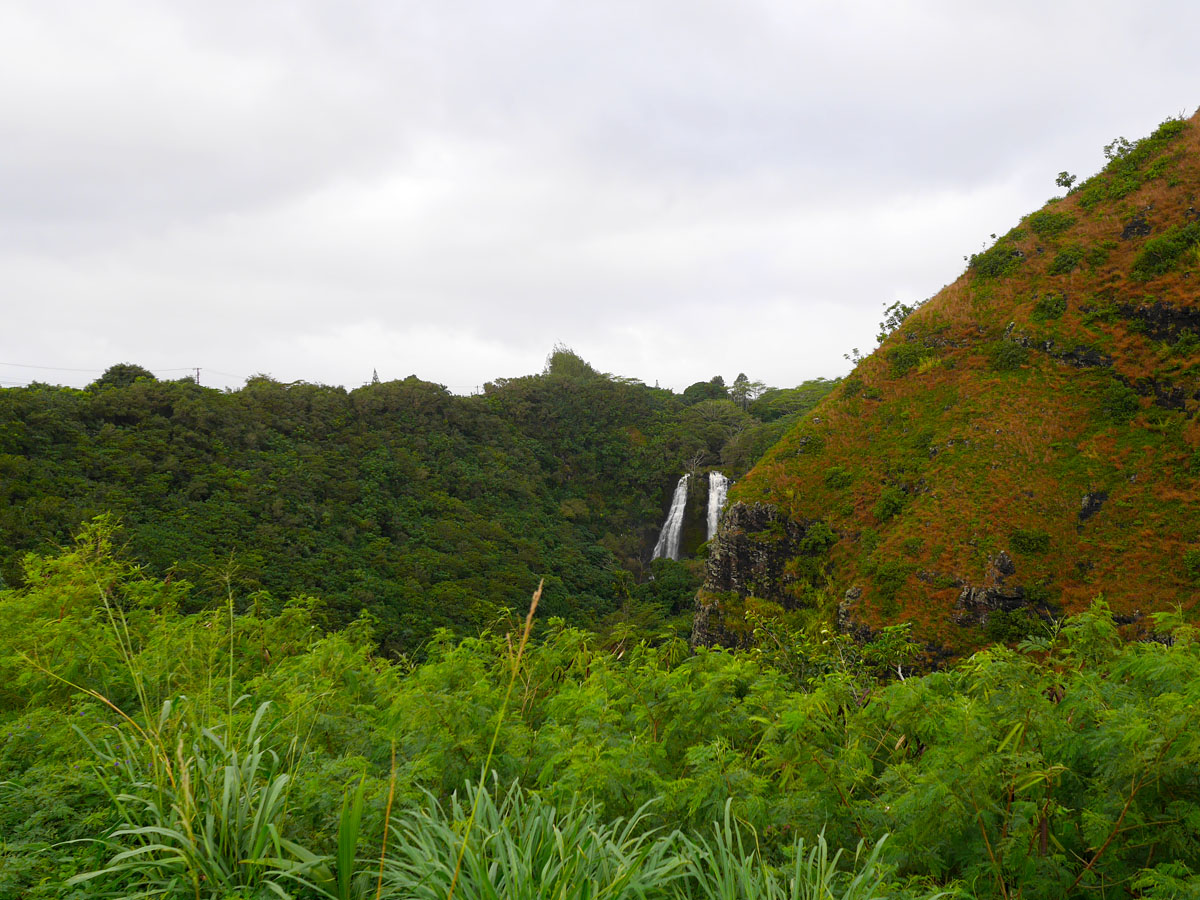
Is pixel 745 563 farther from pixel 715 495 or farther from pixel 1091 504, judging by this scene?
pixel 715 495

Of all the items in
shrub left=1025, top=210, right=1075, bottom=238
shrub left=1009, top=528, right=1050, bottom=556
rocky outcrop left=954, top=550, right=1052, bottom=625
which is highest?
shrub left=1025, top=210, right=1075, bottom=238

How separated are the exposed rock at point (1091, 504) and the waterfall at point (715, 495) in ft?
60.5

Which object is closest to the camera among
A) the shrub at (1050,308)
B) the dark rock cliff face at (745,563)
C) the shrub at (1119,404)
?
the shrub at (1119,404)

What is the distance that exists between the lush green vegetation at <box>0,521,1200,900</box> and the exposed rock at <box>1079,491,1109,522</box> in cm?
1338

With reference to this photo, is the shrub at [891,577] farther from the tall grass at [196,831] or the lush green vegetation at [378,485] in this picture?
the tall grass at [196,831]

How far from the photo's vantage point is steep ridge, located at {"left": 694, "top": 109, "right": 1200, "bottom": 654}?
13602 mm

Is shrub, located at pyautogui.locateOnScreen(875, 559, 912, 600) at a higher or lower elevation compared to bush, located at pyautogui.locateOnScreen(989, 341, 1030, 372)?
lower

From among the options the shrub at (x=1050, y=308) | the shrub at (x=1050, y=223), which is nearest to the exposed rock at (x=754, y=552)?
the shrub at (x=1050, y=308)

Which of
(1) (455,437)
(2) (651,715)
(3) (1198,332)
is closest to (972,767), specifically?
(2) (651,715)

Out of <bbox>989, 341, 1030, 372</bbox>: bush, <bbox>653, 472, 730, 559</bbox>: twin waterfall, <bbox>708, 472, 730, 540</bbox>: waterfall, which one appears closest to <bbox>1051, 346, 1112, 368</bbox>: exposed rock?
<bbox>989, 341, 1030, 372</bbox>: bush

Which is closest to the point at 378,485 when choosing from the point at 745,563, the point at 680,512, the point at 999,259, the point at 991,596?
the point at 680,512

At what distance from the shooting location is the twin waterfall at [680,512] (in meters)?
33.2

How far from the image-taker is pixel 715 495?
3350cm

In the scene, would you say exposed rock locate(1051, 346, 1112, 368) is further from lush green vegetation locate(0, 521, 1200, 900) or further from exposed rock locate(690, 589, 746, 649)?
lush green vegetation locate(0, 521, 1200, 900)
